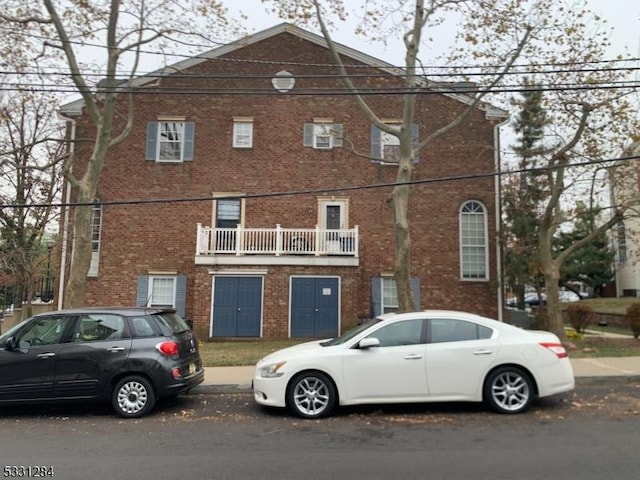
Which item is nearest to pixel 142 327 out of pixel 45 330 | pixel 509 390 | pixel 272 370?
pixel 45 330

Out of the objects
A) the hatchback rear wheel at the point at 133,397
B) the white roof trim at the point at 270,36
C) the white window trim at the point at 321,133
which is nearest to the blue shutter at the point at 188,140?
the white roof trim at the point at 270,36

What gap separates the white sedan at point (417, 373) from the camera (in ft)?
22.1

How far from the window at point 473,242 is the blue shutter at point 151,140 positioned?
37.6ft

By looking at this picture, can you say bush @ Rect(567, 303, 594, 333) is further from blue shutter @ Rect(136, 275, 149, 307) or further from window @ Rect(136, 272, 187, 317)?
blue shutter @ Rect(136, 275, 149, 307)

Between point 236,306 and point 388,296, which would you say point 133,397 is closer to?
point 236,306

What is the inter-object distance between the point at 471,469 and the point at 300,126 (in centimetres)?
1521

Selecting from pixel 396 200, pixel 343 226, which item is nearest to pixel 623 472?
pixel 396 200

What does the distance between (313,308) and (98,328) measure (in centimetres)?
984

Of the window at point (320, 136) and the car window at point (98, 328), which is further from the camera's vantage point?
the window at point (320, 136)

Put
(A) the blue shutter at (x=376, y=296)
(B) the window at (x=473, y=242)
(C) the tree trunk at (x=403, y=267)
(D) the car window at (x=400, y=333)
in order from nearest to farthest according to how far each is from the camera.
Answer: (D) the car window at (x=400, y=333), (C) the tree trunk at (x=403, y=267), (A) the blue shutter at (x=376, y=296), (B) the window at (x=473, y=242)

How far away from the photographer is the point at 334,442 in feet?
18.6

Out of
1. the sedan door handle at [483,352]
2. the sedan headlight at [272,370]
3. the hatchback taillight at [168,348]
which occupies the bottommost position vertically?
the sedan headlight at [272,370]

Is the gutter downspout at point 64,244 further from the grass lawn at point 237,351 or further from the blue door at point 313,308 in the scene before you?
the blue door at point 313,308

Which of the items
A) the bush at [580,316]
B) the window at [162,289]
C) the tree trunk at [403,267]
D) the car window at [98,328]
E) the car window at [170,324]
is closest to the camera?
the car window at [98,328]
